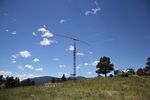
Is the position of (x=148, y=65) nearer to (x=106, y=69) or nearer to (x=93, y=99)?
(x=106, y=69)

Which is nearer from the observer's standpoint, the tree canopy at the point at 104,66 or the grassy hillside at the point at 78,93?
the grassy hillside at the point at 78,93

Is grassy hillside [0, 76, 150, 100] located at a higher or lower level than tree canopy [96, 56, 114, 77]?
lower

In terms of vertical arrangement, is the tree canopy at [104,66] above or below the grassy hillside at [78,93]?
above

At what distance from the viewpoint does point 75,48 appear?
5969cm

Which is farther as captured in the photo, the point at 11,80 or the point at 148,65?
the point at 11,80

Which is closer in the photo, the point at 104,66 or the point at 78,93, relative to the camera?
the point at 78,93

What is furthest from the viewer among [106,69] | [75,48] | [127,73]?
[106,69]

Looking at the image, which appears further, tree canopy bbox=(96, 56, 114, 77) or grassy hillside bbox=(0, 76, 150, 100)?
tree canopy bbox=(96, 56, 114, 77)

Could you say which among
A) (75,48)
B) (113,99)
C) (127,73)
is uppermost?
(75,48)

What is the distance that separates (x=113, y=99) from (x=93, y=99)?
2274mm

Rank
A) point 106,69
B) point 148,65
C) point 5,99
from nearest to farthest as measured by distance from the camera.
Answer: point 5,99 → point 148,65 → point 106,69

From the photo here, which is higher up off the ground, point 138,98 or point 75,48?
point 75,48

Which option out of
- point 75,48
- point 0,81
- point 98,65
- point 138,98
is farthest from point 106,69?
point 138,98

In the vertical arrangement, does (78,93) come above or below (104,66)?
below
